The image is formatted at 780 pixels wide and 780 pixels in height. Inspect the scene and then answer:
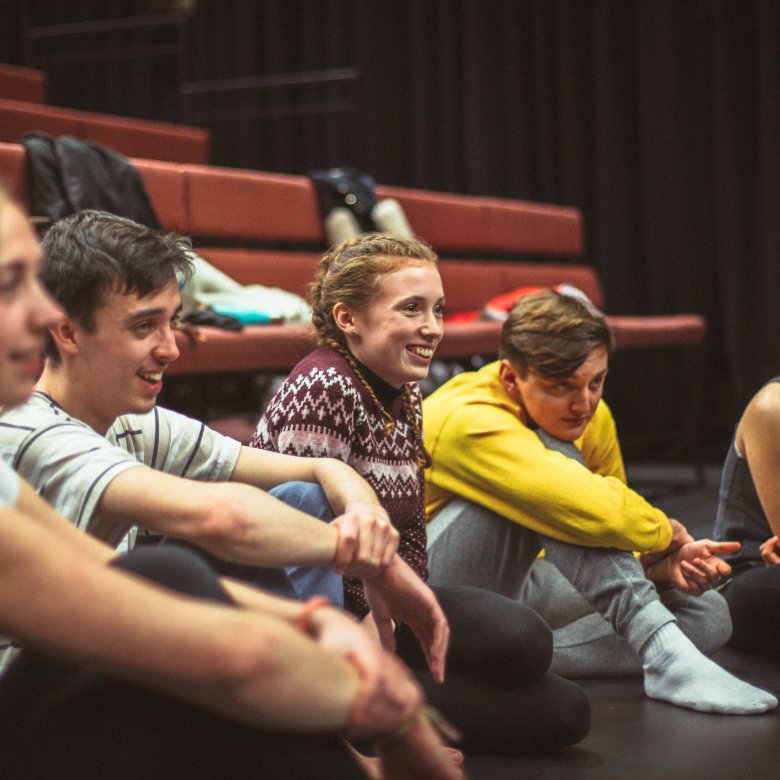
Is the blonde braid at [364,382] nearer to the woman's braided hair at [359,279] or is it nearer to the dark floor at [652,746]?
the woman's braided hair at [359,279]

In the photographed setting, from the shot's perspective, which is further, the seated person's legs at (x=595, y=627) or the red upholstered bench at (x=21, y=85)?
the red upholstered bench at (x=21, y=85)

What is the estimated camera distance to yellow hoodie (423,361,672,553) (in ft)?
5.76

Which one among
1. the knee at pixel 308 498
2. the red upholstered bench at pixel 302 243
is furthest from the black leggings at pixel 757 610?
the knee at pixel 308 498

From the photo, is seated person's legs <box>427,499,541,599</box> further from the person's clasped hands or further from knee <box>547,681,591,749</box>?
the person's clasped hands

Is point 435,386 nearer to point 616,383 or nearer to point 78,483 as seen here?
point 616,383

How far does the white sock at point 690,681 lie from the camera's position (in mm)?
1663

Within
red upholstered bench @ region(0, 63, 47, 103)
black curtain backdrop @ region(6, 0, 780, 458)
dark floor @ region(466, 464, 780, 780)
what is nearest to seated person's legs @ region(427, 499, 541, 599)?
dark floor @ region(466, 464, 780, 780)

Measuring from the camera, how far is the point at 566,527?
1.77 meters

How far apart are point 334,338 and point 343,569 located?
2.12ft

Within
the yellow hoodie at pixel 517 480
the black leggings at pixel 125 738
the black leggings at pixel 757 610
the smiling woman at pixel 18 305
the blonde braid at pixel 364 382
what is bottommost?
the black leggings at pixel 757 610

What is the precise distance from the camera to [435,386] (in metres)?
3.72

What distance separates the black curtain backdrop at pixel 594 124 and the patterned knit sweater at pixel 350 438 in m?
3.28

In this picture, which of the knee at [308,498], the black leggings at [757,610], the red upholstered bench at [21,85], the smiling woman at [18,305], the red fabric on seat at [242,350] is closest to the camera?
the smiling woman at [18,305]

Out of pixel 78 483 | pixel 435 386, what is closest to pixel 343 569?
pixel 78 483
